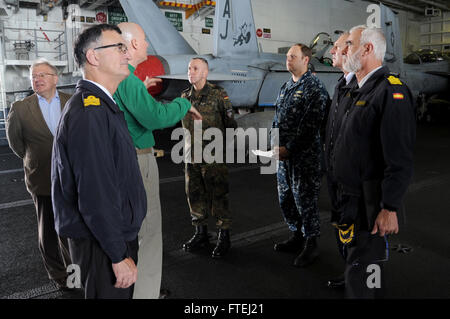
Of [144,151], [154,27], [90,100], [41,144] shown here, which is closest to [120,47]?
[90,100]

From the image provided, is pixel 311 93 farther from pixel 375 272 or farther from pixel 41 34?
pixel 41 34

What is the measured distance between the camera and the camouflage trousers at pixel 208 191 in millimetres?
3023

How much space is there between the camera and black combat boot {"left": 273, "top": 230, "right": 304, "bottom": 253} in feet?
10.1

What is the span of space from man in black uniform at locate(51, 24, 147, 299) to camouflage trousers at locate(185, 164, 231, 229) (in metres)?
1.66

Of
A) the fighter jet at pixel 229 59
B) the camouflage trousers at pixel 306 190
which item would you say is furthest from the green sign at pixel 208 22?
the camouflage trousers at pixel 306 190

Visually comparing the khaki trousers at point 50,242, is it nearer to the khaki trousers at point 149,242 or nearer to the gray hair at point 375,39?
the khaki trousers at point 149,242

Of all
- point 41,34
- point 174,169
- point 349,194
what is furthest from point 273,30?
point 349,194

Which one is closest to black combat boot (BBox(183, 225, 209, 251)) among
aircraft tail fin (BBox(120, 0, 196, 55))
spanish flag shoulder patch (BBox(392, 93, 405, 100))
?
spanish flag shoulder patch (BBox(392, 93, 405, 100))

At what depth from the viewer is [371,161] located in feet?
5.84

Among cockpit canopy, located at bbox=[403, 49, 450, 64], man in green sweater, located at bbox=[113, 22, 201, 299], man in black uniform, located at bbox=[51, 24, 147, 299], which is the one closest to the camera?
man in black uniform, located at bbox=[51, 24, 147, 299]

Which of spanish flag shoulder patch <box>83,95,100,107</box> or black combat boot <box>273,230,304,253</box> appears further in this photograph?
black combat boot <box>273,230,304,253</box>

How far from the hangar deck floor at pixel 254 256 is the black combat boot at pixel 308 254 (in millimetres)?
51

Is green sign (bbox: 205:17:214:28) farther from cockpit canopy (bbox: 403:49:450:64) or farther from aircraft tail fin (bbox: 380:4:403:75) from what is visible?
cockpit canopy (bbox: 403:49:450:64)
